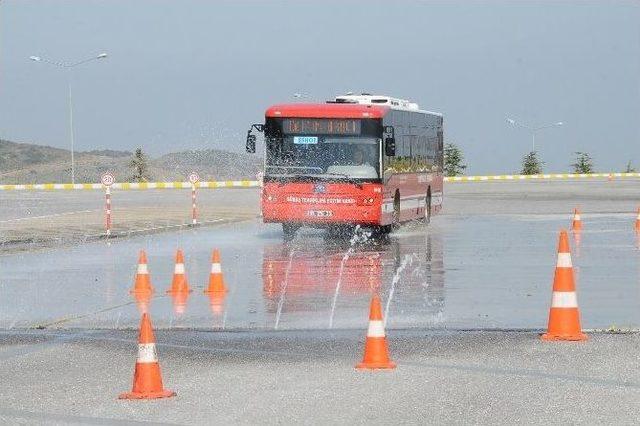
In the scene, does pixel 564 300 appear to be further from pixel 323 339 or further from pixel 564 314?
pixel 323 339

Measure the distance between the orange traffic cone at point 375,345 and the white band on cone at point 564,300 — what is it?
2.38 metres

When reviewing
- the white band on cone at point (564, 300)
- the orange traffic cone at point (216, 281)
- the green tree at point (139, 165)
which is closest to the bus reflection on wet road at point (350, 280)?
the orange traffic cone at point (216, 281)

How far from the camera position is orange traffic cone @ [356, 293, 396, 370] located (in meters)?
11.8

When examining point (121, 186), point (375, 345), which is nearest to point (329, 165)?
point (375, 345)

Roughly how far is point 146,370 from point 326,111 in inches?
952

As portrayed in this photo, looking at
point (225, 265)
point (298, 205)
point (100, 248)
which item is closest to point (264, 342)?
point (225, 265)

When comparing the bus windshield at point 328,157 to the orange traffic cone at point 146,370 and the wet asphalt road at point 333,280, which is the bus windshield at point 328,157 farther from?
the orange traffic cone at point 146,370

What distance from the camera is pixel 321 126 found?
34.3m

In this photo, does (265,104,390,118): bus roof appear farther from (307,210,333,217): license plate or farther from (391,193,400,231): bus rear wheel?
(391,193,400,231): bus rear wheel

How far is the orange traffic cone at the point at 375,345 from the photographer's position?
11836 millimetres

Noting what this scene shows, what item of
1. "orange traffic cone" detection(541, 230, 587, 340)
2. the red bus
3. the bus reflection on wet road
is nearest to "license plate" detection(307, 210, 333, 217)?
the red bus

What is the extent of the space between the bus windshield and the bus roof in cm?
51

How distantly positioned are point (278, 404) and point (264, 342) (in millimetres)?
3929

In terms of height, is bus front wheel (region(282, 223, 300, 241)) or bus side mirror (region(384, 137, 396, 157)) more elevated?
bus side mirror (region(384, 137, 396, 157))
